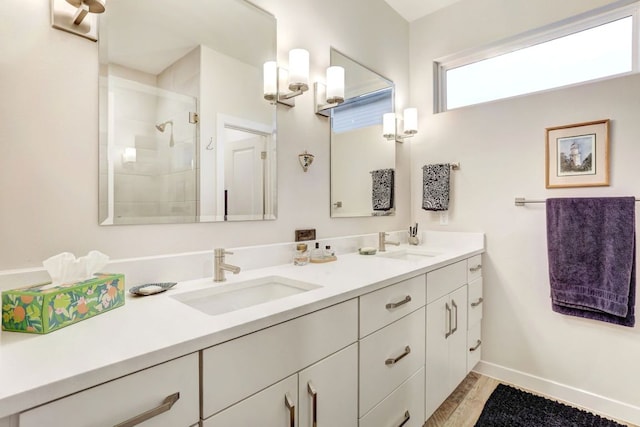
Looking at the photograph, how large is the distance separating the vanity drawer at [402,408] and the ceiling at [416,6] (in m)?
2.53

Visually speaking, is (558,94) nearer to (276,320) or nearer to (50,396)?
(276,320)

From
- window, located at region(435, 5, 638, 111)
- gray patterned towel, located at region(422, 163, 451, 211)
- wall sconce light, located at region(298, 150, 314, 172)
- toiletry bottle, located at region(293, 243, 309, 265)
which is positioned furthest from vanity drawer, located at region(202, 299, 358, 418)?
window, located at region(435, 5, 638, 111)

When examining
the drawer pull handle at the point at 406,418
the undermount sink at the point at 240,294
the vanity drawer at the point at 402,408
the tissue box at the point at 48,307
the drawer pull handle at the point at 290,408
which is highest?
the tissue box at the point at 48,307

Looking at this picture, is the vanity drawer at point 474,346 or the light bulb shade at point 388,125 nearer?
the vanity drawer at point 474,346

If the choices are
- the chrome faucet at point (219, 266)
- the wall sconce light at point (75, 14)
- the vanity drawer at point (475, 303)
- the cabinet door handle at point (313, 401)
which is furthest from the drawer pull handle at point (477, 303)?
the wall sconce light at point (75, 14)

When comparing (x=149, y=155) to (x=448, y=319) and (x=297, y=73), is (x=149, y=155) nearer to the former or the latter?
(x=297, y=73)

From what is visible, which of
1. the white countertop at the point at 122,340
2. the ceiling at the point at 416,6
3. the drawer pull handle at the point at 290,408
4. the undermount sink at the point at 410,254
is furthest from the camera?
the ceiling at the point at 416,6

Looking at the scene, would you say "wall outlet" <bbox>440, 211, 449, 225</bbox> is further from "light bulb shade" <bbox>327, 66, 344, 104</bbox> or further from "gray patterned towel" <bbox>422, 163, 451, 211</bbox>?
"light bulb shade" <bbox>327, 66, 344, 104</bbox>

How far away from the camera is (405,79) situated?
8.53 ft

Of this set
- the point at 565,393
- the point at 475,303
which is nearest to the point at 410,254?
the point at 475,303

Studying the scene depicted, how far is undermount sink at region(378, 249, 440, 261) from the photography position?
2109mm

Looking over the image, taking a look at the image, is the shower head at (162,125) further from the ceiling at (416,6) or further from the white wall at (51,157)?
the ceiling at (416,6)

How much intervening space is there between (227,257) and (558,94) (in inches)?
86.1

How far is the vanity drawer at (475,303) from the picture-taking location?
2.04m
